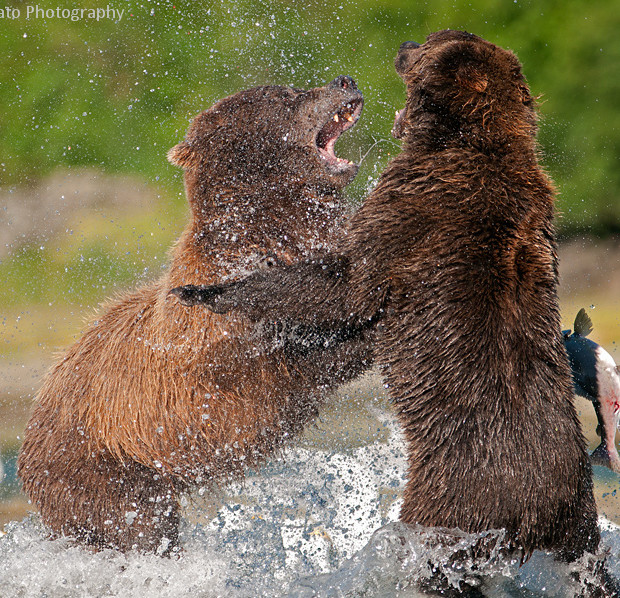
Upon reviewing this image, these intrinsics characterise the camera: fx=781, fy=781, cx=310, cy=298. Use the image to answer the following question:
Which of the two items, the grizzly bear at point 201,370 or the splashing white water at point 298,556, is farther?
the grizzly bear at point 201,370

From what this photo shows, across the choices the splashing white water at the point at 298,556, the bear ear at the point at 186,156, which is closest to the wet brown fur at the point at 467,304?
the splashing white water at the point at 298,556

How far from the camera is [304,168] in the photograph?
4508 millimetres

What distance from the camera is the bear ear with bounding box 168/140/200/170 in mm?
4520

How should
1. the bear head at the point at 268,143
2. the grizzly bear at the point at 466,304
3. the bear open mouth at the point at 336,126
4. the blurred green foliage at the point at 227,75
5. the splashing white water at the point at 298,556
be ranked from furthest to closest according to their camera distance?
1. the blurred green foliage at the point at 227,75
2. the bear open mouth at the point at 336,126
3. the bear head at the point at 268,143
4. the splashing white water at the point at 298,556
5. the grizzly bear at the point at 466,304

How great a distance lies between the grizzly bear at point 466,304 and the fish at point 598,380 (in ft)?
2.45

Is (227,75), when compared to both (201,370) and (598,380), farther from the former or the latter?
(598,380)

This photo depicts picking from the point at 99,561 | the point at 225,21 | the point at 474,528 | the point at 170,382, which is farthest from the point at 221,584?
the point at 225,21

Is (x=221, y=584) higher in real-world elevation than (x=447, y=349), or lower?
lower

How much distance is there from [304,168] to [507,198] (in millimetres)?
1403

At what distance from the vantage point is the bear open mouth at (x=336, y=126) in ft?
15.2

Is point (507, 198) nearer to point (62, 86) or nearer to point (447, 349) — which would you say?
point (447, 349)

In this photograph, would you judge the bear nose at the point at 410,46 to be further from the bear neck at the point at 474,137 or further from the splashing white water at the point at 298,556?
the splashing white water at the point at 298,556

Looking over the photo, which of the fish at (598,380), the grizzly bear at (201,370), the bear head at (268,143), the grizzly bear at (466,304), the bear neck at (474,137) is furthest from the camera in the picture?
the bear head at (268,143)

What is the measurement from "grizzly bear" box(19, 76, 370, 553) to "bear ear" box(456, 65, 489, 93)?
92cm
